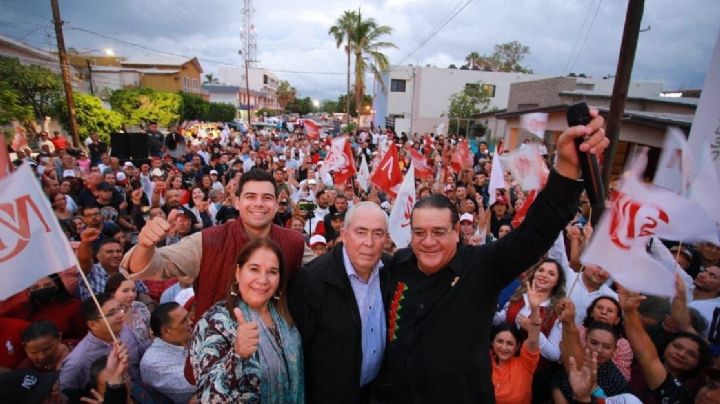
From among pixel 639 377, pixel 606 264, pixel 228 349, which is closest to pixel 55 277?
pixel 228 349

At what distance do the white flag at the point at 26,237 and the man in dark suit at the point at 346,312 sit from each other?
161 cm

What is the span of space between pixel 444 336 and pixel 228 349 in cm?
107

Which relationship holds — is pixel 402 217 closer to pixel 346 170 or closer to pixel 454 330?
pixel 454 330

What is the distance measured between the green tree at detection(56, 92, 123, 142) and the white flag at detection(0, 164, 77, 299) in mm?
19754

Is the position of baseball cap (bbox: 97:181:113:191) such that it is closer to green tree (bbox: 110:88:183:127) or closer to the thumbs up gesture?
the thumbs up gesture

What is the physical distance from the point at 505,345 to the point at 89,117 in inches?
892

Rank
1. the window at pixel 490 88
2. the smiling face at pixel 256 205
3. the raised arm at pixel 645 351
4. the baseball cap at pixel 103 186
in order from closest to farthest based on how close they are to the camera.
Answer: the smiling face at pixel 256 205 → the raised arm at pixel 645 351 → the baseball cap at pixel 103 186 → the window at pixel 490 88

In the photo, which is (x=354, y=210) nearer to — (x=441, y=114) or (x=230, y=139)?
(x=230, y=139)

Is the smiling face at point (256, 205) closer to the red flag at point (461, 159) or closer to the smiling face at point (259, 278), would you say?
the smiling face at point (259, 278)

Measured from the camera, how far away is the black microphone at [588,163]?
5.20 ft

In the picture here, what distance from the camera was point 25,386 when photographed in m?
2.31

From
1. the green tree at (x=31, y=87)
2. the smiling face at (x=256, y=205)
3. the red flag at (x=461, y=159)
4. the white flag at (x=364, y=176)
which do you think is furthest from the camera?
the green tree at (x=31, y=87)

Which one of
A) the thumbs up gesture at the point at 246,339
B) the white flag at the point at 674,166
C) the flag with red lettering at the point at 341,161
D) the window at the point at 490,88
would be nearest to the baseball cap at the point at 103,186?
the flag with red lettering at the point at 341,161

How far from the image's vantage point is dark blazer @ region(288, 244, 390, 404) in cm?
215
